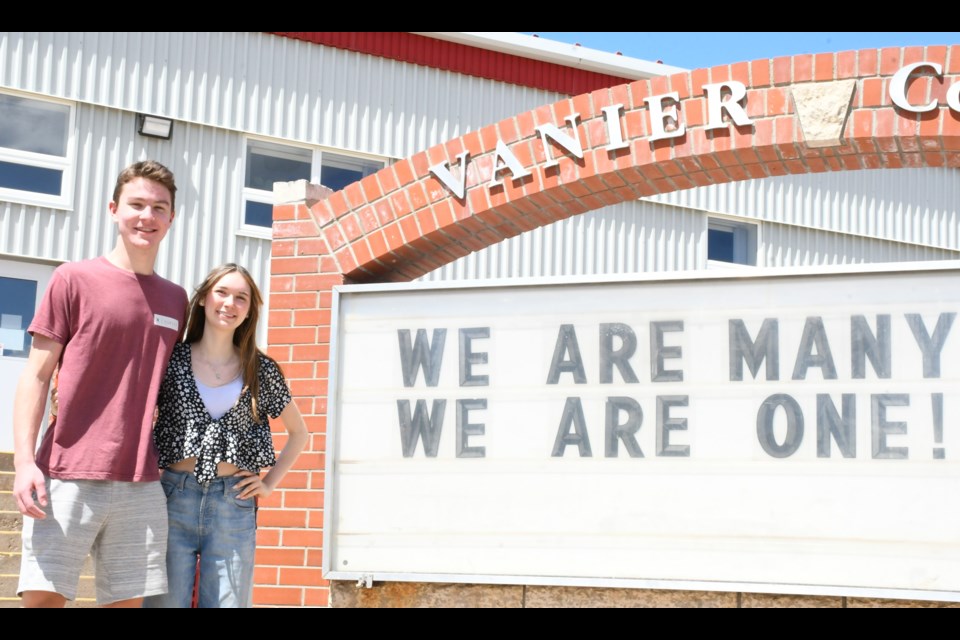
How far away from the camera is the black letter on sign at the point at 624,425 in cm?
504

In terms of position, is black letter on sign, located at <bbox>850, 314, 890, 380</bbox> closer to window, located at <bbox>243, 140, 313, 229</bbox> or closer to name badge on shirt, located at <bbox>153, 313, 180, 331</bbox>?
name badge on shirt, located at <bbox>153, 313, 180, 331</bbox>

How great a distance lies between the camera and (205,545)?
12.4 feet

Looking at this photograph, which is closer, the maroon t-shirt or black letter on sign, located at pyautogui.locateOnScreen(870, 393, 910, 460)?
the maroon t-shirt

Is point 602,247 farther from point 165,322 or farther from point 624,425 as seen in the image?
point 165,322

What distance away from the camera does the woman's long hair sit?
399 centimetres

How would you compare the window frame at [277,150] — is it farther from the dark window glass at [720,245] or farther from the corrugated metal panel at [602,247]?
the dark window glass at [720,245]

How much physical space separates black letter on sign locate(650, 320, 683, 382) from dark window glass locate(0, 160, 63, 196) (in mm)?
10549

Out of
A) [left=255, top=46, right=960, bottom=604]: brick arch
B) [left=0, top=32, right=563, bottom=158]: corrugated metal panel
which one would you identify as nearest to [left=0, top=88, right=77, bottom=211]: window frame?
[left=0, top=32, right=563, bottom=158]: corrugated metal panel

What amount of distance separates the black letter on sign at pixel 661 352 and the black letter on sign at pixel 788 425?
15.9 inches

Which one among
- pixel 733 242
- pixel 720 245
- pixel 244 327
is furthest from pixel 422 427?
pixel 733 242

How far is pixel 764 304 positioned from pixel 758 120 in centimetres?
89

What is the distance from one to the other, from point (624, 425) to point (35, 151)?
35.4 feet

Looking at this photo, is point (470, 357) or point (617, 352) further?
point (470, 357)
